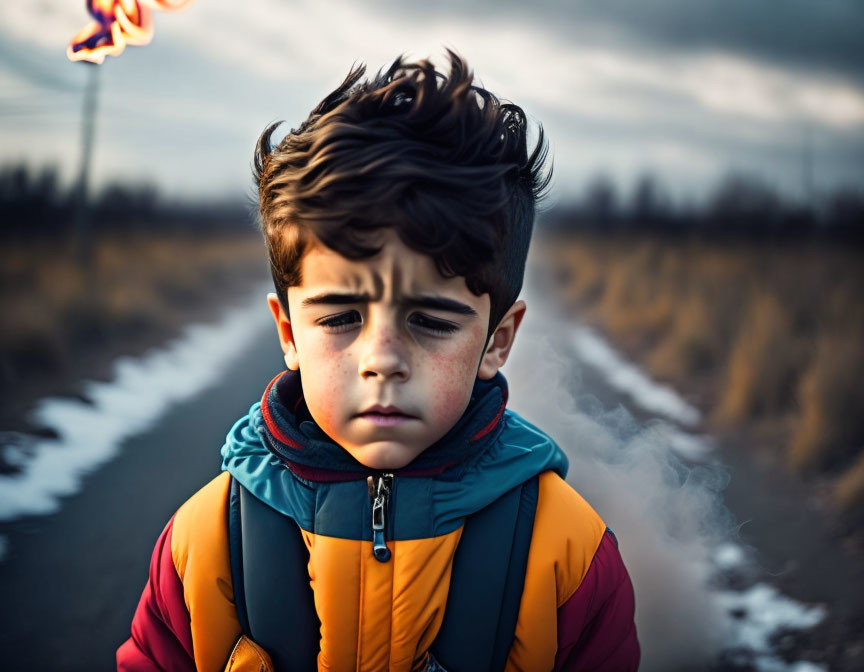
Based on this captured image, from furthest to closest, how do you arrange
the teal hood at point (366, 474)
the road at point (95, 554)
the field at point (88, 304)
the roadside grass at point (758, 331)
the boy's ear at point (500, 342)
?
the field at point (88, 304)
the roadside grass at point (758, 331)
the road at point (95, 554)
the boy's ear at point (500, 342)
the teal hood at point (366, 474)

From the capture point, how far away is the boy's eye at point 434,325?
4.65ft

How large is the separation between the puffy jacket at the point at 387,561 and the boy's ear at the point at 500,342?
0.06 metres

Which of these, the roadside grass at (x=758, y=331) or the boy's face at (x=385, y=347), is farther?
the roadside grass at (x=758, y=331)

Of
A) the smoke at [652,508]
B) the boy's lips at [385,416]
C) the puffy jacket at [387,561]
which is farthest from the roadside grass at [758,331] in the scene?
the boy's lips at [385,416]

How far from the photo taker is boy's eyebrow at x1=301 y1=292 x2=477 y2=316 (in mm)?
1373

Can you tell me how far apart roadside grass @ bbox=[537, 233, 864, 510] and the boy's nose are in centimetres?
340

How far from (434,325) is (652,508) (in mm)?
2424

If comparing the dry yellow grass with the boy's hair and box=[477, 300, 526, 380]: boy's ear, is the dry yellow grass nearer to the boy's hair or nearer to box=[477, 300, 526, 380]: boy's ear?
the boy's hair

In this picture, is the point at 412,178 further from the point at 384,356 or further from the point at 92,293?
the point at 92,293

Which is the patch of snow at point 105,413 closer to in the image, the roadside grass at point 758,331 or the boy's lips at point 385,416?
the boy's lips at point 385,416

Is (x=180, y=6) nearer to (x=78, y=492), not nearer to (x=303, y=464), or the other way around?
(x=303, y=464)

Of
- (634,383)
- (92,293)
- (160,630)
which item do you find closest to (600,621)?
(160,630)

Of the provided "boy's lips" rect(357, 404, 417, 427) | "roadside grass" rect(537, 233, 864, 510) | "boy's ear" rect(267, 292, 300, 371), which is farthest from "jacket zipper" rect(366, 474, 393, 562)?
"roadside grass" rect(537, 233, 864, 510)

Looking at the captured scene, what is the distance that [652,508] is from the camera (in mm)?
3457
